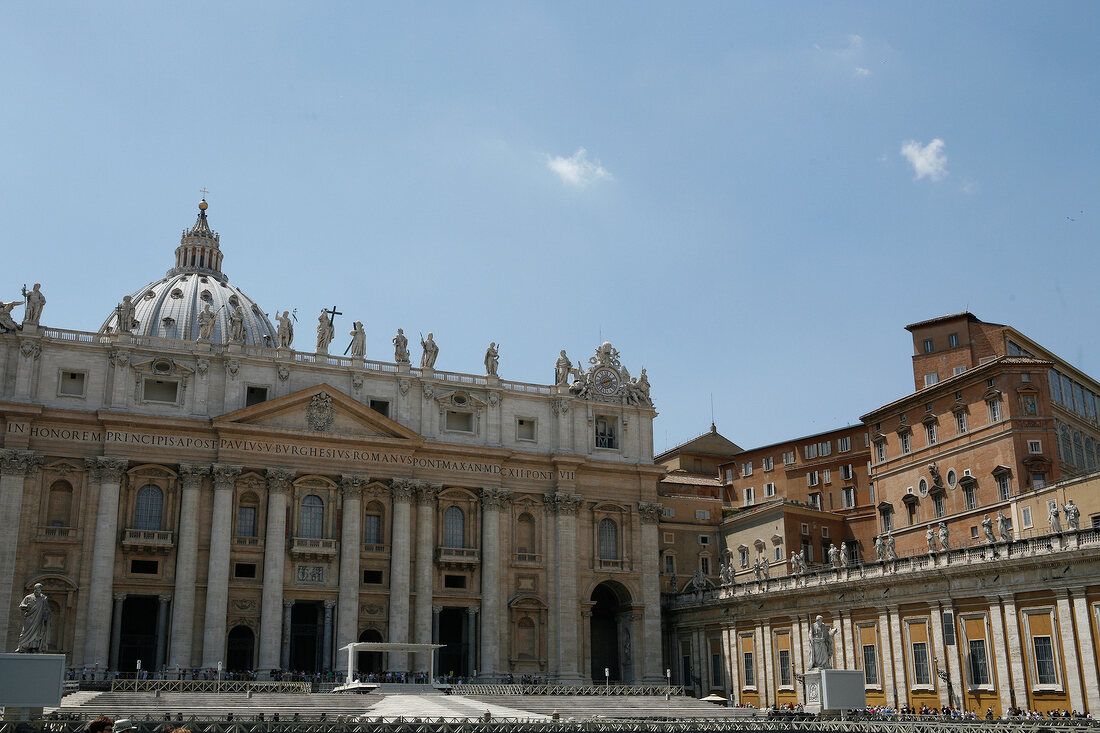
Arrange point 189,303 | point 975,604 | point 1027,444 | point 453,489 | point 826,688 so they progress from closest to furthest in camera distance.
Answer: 1. point 826,688
2. point 975,604
3. point 1027,444
4. point 453,489
5. point 189,303

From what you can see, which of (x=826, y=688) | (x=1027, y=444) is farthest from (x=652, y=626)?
(x=826, y=688)

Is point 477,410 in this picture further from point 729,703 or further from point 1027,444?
point 1027,444

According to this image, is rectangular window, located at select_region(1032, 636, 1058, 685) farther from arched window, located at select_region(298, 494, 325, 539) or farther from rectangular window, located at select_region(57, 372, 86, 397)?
rectangular window, located at select_region(57, 372, 86, 397)

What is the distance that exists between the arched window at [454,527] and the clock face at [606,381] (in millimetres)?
13037

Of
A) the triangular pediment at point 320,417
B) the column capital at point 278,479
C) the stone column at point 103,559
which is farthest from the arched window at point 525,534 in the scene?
the stone column at point 103,559

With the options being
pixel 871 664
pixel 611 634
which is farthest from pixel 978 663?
pixel 611 634

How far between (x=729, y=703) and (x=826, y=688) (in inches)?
987

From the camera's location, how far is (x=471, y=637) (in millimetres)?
66000

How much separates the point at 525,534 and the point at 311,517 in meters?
13.4

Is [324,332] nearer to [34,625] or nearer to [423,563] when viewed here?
[423,563]

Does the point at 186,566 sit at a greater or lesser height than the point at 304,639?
greater

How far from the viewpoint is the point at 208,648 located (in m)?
58.9

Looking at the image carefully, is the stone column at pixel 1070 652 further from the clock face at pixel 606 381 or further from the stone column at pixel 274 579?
the stone column at pixel 274 579

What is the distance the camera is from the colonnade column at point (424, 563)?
64062mm
